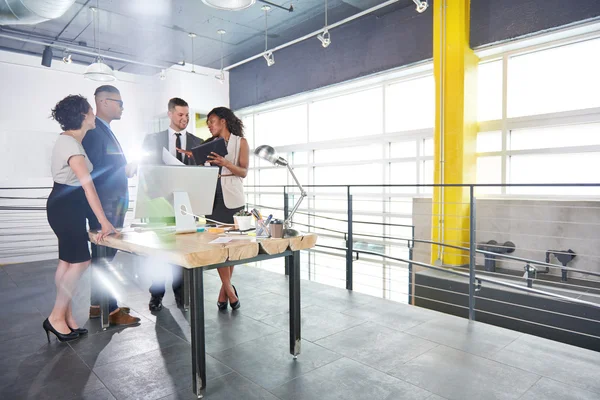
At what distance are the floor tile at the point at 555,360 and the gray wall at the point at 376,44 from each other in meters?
3.10

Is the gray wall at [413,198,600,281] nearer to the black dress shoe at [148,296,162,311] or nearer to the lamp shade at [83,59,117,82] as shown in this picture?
the black dress shoe at [148,296,162,311]

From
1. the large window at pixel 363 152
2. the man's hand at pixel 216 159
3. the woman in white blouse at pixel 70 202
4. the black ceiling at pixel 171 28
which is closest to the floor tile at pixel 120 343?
the woman in white blouse at pixel 70 202

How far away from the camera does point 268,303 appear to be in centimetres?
302

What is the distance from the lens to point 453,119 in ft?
14.7

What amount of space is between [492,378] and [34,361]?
230 centimetres

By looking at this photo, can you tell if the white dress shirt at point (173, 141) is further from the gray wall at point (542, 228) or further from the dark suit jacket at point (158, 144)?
the gray wall at point (542, 228)

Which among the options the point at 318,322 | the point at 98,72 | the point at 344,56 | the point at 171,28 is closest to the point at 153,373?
the point at 318,322

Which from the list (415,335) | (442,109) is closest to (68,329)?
(415,335)

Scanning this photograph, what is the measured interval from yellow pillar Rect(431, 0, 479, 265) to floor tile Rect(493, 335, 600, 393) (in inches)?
84.8

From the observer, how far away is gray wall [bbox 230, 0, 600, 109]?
3863 mm

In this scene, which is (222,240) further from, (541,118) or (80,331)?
(541,118)

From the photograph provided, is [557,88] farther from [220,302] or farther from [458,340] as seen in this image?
[220,302]

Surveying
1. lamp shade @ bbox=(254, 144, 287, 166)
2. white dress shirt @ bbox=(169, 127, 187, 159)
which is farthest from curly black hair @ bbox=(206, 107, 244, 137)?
lamp shade @ bbox=(254, 144, 287, 166)

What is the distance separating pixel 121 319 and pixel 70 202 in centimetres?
86
